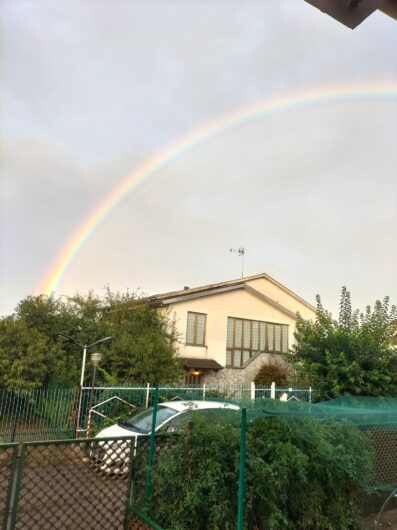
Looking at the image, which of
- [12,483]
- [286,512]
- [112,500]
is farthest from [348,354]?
[12,483]

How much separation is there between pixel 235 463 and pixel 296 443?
2.91 feet

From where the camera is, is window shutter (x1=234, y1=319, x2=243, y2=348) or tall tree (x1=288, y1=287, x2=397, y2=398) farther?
window shutter (x1=234, y1=319, x2=243, y2=348)

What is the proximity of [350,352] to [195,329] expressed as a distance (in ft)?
31.2

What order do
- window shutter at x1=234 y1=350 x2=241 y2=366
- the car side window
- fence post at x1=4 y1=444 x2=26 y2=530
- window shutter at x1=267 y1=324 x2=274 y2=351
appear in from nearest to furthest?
fence post at x1=4 y1=444 x2=26 y2=530, the car side window, window shutter at x1=234 y1=350 x2=241 y2=366, window shutter at x1=267 y1=324 x2=274 y2=351

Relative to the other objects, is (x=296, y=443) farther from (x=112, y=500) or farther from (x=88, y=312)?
(x=88, y=312)

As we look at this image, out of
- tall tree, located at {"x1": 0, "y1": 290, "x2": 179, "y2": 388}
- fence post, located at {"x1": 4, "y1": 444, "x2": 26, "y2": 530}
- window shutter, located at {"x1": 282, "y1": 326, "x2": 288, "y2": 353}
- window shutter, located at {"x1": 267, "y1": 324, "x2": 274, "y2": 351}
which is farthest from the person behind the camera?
window shutter, located at {"x1": 282, "y1": 326, "x2": 288, "y2": 353}

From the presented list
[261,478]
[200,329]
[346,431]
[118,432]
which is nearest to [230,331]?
[200,329]

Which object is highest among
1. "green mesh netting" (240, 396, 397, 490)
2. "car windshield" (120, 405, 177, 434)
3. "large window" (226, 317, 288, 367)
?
"large window" (226, 317, 288, 367)

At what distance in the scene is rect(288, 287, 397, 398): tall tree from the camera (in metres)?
11.8

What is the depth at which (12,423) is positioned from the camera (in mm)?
10695

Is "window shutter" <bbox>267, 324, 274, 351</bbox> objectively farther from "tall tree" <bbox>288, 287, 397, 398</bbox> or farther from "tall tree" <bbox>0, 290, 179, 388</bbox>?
"tall tree" <bbox>288, 287, 397, 398</bbox>

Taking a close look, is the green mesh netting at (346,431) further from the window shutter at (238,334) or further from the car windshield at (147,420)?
the window shutter at (238,334)

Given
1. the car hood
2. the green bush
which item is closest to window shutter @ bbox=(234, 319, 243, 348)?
the car hood

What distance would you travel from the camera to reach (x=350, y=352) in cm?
1210
